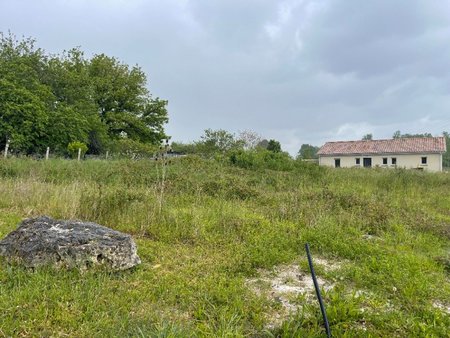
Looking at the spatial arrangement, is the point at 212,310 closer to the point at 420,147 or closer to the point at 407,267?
the point at 407,267

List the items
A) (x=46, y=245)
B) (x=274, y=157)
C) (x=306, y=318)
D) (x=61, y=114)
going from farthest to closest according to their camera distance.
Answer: (x=61, y=114) < (x=274, y=157) < (x=46, y=245) < (x=306, y=318)

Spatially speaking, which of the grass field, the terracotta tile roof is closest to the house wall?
the terracotta tile roof

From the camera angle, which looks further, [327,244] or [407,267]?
[327,244]

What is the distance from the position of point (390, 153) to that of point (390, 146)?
136 cm

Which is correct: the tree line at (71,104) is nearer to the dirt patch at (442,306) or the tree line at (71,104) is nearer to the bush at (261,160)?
the bush at (261,160)

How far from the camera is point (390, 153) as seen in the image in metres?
34.3

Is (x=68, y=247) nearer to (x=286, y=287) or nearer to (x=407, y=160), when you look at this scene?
(x=286, y=287)

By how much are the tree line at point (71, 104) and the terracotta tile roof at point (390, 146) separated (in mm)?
21701

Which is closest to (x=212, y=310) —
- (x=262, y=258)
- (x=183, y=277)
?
(x=183, y=277)

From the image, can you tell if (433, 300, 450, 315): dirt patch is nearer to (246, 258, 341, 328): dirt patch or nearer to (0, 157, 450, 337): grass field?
(0, 157, 450, 337): grass field

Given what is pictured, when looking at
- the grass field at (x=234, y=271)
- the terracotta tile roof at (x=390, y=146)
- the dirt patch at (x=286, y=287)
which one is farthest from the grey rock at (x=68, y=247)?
the terracotta tile roof at (x=390, y=146)

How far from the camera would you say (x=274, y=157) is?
48.0 feet

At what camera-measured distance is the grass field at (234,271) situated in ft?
7.75

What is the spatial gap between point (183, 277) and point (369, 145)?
3809 centimetres
